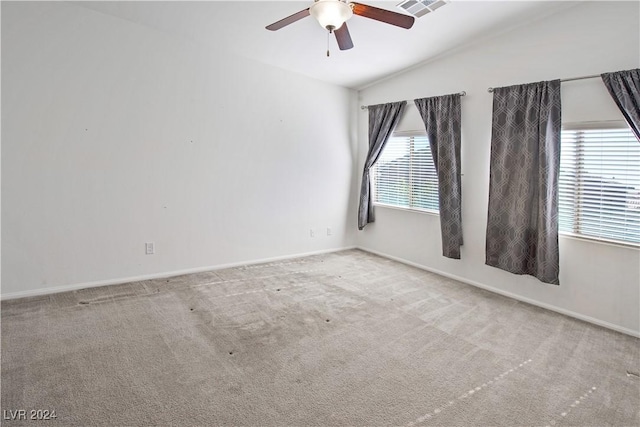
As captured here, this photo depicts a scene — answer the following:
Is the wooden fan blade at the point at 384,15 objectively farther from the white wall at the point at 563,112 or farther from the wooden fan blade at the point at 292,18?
the white wall at the point at 563,112

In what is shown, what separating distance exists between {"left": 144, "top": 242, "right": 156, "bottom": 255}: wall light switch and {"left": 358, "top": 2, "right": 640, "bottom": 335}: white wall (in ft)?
10.2

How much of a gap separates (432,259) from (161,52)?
3.84 meters

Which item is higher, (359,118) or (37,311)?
(359,118)

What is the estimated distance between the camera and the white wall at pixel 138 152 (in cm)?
331

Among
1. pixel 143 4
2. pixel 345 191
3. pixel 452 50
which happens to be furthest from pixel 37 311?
pixel 452 50

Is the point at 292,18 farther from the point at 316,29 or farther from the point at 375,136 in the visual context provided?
the point at 375,136

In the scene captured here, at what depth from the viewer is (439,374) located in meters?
2.34

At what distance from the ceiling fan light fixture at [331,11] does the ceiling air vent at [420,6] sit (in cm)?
95

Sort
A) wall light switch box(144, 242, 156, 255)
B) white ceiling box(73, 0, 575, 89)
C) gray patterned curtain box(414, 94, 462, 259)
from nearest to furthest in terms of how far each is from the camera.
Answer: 1. white ceiling box(73, 0, 575, 89)
2. wall light switch box(144, 242, 156, 255)
3. gray patterned curtain box(414, 94, 462, 259)

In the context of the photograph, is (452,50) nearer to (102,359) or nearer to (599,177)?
(599,177)

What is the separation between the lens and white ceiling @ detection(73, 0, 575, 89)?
10.7 ft

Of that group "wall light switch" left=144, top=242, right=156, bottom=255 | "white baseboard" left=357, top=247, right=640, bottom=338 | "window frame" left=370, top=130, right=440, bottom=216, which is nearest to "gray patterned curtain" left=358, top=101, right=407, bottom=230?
"window frame" left=370, top=130, right=440, bottom=216

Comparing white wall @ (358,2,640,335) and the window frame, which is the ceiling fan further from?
the window frame

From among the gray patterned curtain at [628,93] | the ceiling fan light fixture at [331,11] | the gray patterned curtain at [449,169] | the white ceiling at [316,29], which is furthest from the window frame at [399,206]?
the ceiling fan light fixture at [331,11]
